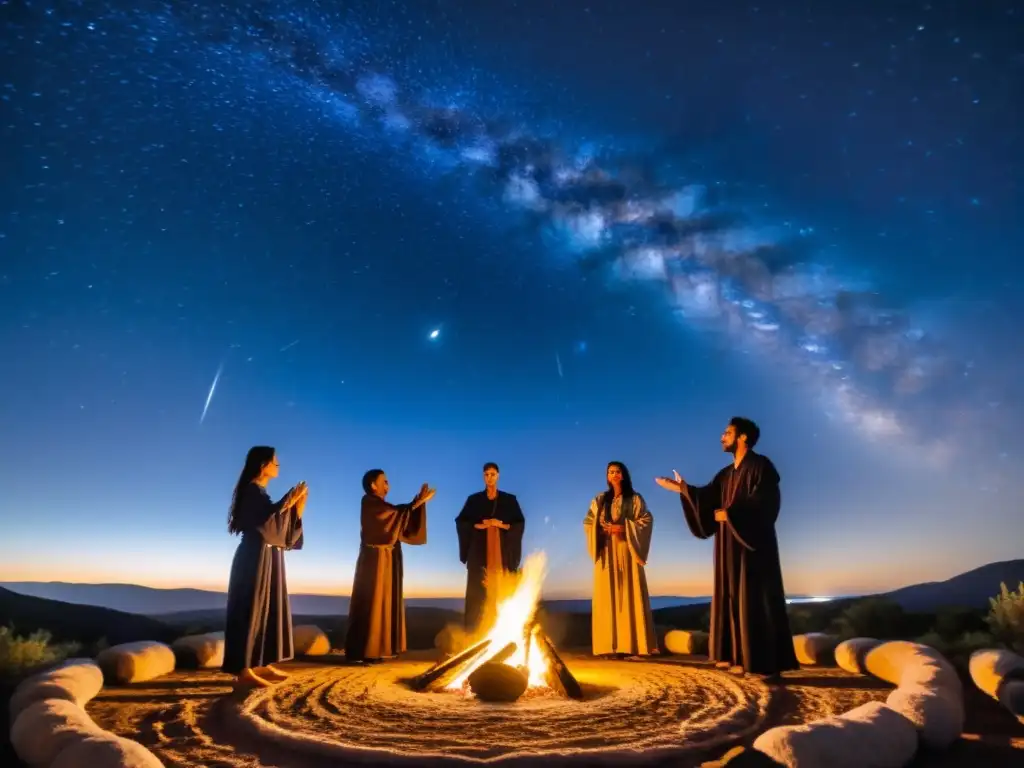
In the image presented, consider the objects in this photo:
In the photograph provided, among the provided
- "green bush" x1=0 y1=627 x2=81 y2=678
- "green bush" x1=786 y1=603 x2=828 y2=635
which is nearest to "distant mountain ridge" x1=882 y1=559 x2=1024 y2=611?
"green bush" x1=786 y1=603 x2=828 y2=635

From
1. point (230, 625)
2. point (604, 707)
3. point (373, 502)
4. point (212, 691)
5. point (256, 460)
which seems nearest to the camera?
point (604, 707)

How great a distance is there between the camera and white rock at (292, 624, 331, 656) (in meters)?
11.4

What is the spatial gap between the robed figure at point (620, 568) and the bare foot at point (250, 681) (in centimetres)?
495

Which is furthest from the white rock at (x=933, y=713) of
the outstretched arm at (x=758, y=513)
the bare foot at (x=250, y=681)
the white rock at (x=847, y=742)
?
the bare foot at (x=250, y=681)

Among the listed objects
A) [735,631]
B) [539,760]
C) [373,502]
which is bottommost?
[539,760]

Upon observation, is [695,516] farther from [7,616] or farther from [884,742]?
[7,616]

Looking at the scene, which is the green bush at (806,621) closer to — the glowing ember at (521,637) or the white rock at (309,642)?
the glowing ember at (521,637)

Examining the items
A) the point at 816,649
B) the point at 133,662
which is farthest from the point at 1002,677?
the point at 133,662

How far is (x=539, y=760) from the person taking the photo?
4387 millimetres

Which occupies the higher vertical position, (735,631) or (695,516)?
(695,516)

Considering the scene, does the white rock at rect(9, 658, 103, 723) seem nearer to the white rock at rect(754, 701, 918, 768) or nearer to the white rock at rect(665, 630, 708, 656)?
the white rock at rect(754, 701, 918, 768)

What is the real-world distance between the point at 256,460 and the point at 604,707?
4967 millimetres

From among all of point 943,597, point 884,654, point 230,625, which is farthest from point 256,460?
point 943,597

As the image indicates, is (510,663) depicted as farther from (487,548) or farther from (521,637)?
(487,548)
